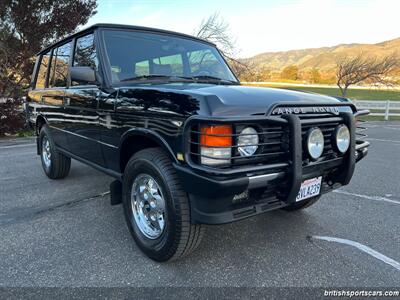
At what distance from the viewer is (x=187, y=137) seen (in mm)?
2123

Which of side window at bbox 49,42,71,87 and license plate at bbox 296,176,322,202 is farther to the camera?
side window at bbox 49,42,71,87

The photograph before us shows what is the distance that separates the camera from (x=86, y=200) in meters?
4.04

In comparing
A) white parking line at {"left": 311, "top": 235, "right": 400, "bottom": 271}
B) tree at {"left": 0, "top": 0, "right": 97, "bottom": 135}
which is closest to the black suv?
white parking line at {"left": 311, "top": 235, "right": 400, "bottom": 271}

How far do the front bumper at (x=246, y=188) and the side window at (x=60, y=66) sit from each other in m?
2.72

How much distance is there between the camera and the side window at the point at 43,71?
16.1 feet

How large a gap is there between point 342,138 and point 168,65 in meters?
1.95

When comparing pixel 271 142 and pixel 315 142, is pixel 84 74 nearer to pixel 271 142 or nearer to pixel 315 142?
pixel 271 142

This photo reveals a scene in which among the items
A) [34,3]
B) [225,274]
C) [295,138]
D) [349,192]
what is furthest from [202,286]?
[34,3]

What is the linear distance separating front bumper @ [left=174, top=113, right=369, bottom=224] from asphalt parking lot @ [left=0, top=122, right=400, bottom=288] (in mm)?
581

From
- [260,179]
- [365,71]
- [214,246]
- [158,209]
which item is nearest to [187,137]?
[260,179]

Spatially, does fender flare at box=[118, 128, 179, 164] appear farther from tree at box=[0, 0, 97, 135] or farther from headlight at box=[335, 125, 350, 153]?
tree at box=[0, 0, 97, 135]

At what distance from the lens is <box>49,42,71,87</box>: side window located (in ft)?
13.3

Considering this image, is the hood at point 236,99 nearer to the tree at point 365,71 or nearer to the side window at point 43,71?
the side window at point 43,71

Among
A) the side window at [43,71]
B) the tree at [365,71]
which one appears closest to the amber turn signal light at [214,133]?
the side window at [43,71]
